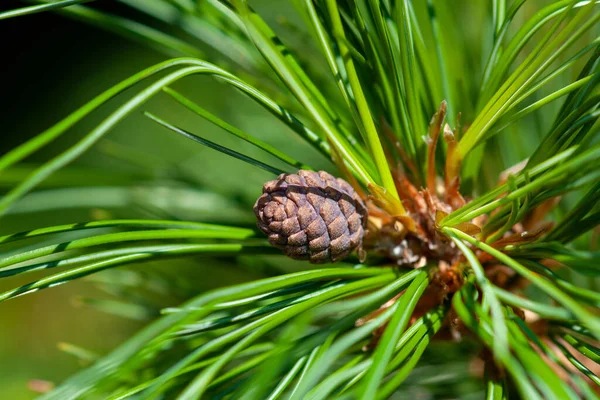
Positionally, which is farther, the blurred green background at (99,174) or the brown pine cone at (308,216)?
the blurred green background at (99,174)

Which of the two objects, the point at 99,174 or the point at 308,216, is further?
the point at 99,174

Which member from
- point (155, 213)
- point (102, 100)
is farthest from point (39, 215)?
point (102, 100)

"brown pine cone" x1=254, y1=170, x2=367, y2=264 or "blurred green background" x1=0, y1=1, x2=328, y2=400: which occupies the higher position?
→ "blurred green background" x1=0, y1=1, x2=328, y2=400

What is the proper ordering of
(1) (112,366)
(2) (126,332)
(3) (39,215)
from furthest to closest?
(3) (39,215) → (2) (126,332) → (1) (112,366)

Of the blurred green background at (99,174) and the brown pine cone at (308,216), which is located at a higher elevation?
the blurred green background at (99,174)

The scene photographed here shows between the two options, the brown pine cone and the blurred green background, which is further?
the blurred green background

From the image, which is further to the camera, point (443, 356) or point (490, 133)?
point (443, 356)

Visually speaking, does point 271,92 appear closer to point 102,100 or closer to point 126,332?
point 102,100

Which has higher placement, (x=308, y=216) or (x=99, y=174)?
(x=99, y=174)
